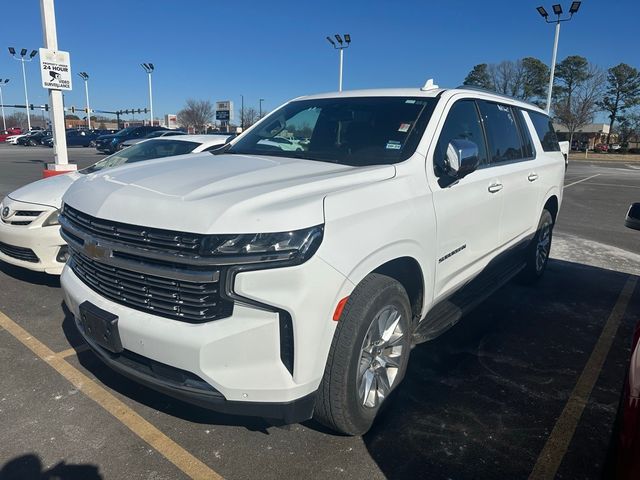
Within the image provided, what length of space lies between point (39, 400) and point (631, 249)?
27.4 ft

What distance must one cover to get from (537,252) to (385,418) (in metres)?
3.53

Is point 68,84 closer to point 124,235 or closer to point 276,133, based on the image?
point 276,133

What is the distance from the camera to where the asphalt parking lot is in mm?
2664

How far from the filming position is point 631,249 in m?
8.05

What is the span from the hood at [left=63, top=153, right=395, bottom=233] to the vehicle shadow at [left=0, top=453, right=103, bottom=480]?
1.30 meters

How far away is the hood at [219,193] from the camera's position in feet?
7.55

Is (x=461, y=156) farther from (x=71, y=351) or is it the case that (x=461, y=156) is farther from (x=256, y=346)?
(x=71, y=351)

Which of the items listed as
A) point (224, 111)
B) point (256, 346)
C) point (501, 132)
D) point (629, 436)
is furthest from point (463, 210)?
point (224, 111)

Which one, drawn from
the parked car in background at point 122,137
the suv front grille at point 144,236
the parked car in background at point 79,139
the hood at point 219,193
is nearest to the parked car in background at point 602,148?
the parked car in background at point 122,137

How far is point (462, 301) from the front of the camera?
151 inches

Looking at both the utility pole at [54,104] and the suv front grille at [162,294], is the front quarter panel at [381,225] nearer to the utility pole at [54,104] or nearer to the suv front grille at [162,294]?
the suv front grille at [162,294]

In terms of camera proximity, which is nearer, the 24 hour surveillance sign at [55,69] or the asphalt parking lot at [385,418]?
the asphalt parking lot at [385,418]

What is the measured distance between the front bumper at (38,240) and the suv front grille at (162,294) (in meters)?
2.61

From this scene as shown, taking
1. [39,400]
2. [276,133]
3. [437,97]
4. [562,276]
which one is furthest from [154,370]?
[562,276]
